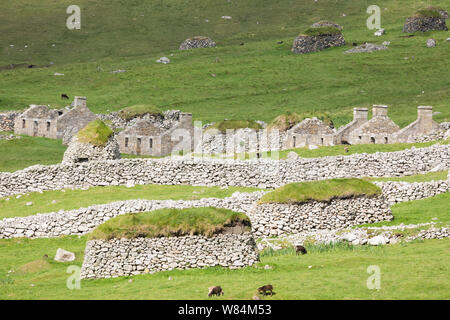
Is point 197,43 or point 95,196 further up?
point 197,43

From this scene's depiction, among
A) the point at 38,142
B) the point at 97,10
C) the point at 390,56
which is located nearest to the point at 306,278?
the point at 38,142

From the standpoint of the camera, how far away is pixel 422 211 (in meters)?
45.5

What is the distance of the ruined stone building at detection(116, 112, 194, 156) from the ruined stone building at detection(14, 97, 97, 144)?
7.54 meters

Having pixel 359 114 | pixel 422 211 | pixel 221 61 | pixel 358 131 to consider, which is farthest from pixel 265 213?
pixel 221 61

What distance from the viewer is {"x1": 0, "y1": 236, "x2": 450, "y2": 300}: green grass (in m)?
29.5

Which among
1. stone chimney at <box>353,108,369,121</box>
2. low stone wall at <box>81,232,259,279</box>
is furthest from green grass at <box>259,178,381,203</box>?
stone chimney at <box>353,108,369,121</box>

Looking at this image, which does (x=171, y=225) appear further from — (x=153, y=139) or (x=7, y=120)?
(x=7, y=120)

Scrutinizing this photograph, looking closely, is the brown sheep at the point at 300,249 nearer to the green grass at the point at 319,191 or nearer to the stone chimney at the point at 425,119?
the green grass at the point at 319,191

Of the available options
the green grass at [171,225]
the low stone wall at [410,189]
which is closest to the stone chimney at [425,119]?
the low stone wall at [410,189]

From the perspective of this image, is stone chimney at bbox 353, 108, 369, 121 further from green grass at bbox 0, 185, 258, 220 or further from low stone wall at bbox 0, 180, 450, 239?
low stone wall at bbox 0, 180, 450, 239

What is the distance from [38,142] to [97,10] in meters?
78.1

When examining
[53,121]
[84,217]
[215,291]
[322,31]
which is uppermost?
[322,31]

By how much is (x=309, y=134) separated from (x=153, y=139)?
14.8 meters

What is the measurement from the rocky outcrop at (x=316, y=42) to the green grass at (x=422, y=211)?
3129 inches
